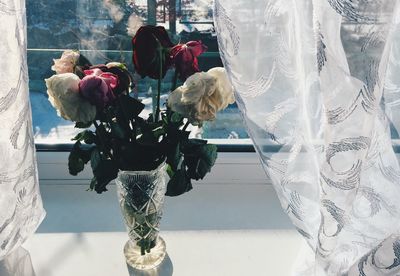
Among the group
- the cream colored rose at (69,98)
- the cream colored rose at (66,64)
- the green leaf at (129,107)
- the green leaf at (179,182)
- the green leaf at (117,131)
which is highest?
the cream colored rose at (66,64)

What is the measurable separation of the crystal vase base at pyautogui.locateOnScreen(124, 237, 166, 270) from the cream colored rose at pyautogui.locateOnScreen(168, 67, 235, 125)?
0.94ft

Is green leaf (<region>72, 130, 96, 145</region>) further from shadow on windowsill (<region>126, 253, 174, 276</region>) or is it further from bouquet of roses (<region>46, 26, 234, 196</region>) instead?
shadow on windowsill (<region>126, 253, 174, 276</region>)

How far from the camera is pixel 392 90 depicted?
62cm

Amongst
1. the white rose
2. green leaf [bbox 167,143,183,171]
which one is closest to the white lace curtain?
the white rose

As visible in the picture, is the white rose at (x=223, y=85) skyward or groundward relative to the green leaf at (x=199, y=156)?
skyward

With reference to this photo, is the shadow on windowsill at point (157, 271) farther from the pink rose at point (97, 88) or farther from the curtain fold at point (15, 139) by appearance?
the pink rose at point (97, 88)

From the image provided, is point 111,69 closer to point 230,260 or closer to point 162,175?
point 162,175

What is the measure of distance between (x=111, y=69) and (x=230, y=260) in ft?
1.35

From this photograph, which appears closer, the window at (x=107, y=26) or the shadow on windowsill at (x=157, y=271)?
the shadow on windowsill at (x=157, y=271)

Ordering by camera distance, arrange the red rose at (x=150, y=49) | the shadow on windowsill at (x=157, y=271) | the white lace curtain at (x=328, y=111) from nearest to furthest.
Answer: the white lace curtain at (x=328, y=111), the red rose at (x=150, y=49), the shadow on windowsill at (x=157, y=271)

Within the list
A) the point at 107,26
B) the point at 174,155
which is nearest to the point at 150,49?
the point at 174,155

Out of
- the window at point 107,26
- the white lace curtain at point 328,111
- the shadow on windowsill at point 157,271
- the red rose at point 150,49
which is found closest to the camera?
the white lace curtain at point 328,111

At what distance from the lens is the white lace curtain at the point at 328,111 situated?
551 millimetres

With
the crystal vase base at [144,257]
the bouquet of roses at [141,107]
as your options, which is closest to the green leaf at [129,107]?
the bouquet of roses at [141,107]
